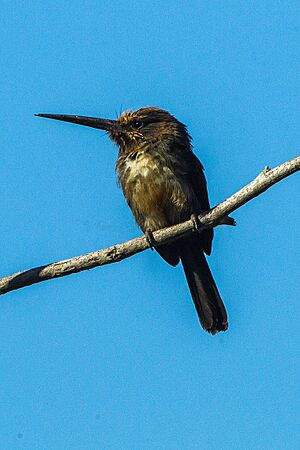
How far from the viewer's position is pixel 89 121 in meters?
6.16

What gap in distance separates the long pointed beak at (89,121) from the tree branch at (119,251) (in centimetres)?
142

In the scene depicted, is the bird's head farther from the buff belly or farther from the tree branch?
the tree branch

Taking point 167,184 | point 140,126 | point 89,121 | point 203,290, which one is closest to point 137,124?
point 140,126

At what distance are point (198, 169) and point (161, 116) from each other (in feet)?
1.89

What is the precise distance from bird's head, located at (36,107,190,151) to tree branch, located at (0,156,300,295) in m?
1.20

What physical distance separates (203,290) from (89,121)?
1524 mm

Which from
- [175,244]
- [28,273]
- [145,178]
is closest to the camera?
[28,273]

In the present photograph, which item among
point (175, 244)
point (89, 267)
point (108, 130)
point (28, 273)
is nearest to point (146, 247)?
point (89, 267)

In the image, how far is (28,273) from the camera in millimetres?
4730

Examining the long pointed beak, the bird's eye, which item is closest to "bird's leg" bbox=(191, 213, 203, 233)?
the bird's eye

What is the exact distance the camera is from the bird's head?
5.99 meters

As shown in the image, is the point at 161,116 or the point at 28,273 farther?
the point at 161,116

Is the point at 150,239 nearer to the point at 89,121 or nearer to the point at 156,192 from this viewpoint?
the point at 156,192

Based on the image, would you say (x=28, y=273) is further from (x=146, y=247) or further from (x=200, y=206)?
(x=200, y=206)
